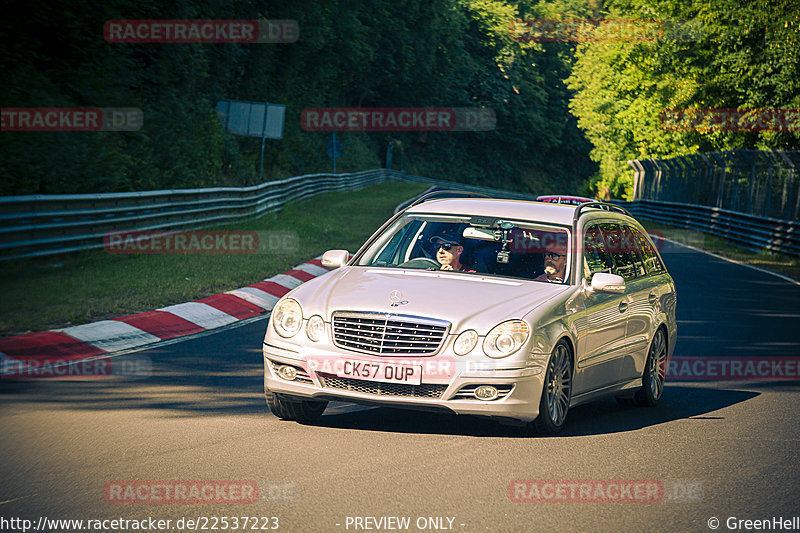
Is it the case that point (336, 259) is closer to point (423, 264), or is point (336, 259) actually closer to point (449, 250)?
point (423, 264)

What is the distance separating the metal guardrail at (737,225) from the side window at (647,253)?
21.0 meters

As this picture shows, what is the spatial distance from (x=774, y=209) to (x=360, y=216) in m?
13.0

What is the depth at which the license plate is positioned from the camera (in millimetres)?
6992

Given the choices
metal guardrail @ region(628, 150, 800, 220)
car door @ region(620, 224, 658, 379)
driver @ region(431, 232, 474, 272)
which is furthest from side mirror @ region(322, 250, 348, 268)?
metal guardrail @ region(628, 150, 800, 220)

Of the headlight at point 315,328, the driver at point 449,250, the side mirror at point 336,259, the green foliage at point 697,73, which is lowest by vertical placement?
the headlight at point 315,328

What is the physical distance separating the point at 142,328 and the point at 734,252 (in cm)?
2357

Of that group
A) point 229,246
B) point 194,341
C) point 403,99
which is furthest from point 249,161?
point 403,99

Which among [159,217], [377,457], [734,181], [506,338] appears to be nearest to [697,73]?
[734,181]

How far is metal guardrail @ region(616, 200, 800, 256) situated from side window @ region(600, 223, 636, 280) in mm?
21864

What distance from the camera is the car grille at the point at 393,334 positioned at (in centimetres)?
702

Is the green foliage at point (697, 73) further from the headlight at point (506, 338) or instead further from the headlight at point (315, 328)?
the headlight at point (315, 328)

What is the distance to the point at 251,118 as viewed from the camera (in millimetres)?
41188

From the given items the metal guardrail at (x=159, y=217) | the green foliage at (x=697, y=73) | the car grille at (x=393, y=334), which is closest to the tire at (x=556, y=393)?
the car grille at (x=393, y=334)

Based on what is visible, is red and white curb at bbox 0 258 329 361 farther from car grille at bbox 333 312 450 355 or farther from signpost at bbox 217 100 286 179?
signpost at bbox 217 100 286 179
